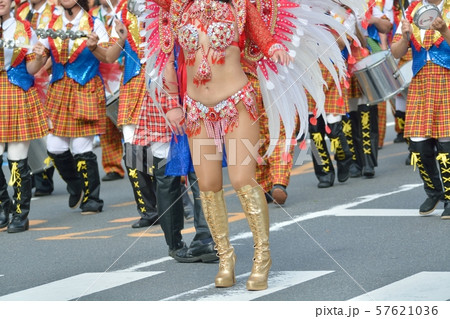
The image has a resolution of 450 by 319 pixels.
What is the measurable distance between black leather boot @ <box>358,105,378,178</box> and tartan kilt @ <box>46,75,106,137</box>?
2803 millimetres

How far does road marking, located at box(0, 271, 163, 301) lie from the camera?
653 centimetres

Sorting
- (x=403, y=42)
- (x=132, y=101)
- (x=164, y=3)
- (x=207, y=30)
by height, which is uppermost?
(x=164, y=3)

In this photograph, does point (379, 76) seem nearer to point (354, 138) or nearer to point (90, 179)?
point (354, 138)

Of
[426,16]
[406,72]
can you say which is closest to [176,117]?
[426,16]

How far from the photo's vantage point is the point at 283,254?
7.45 meters

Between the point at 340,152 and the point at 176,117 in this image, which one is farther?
the point at 340,152

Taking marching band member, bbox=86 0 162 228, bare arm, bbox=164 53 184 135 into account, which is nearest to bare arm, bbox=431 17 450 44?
bare arm, bbox=164 53 184 135

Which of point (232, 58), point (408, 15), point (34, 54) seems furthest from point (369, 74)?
point (232, 58)

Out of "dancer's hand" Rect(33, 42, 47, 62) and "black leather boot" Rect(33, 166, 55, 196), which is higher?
"dancer's hand" Rect(33, 42, 47, 62)

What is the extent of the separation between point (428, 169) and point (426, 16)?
1389 millimetres

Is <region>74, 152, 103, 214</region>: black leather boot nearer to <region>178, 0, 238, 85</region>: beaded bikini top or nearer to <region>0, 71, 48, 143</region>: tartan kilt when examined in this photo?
<region>0, 71, 48, 143</region>: tartan kilt

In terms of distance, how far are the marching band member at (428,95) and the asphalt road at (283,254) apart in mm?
439

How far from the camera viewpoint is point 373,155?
451 inches

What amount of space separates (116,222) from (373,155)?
313 cm
